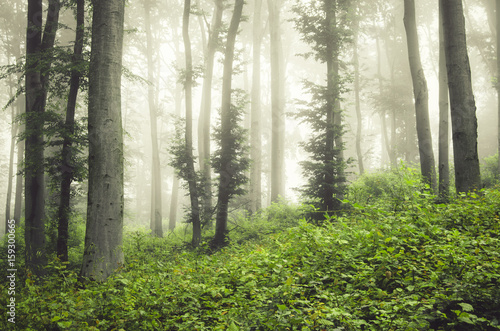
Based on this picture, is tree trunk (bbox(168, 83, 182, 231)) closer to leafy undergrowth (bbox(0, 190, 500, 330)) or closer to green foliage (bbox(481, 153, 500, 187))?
leafy undergrowth (bbox(0, 190, 500, 330))

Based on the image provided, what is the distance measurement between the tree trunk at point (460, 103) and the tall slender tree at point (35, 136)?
10.0 m

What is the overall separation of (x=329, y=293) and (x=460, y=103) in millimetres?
5766

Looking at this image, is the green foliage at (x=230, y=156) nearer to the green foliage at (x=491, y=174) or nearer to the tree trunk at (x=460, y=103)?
the tree trunk at (x=460, y=103)

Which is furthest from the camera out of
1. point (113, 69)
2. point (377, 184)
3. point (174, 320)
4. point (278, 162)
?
point (278, 162)

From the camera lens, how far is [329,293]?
287 cm

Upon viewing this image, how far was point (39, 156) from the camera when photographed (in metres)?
7.15

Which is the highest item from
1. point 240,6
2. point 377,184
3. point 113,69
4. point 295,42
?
point 295,42

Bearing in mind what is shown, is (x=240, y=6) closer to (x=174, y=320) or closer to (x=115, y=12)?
(x=115, y=12)

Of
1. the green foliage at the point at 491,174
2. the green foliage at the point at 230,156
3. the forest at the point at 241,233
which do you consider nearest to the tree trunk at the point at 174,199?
the green foliage at the point at 230,156

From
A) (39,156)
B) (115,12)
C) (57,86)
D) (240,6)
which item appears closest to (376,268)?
(115,12)

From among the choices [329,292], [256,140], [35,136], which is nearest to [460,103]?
[329,292]

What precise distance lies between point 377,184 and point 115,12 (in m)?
11.7

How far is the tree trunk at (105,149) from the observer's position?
4367 millimetres

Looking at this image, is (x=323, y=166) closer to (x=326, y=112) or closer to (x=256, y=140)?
(x=326, y=112)
